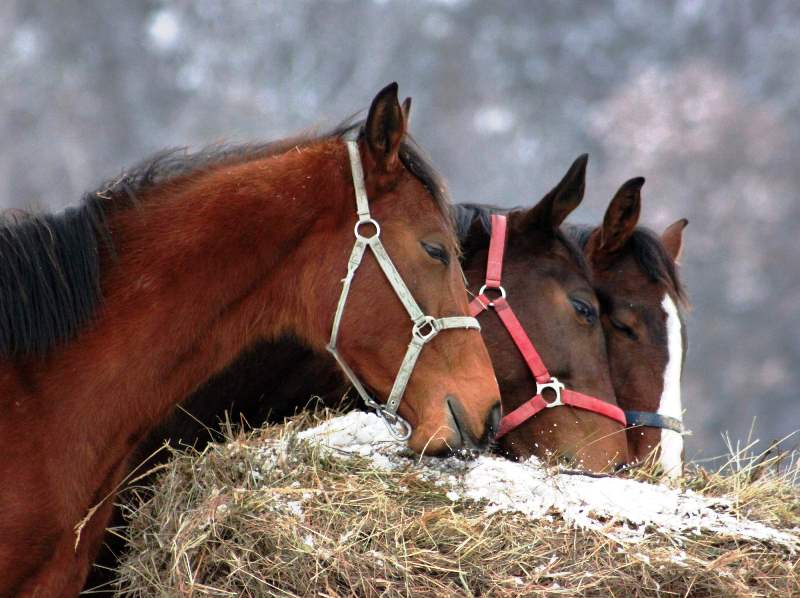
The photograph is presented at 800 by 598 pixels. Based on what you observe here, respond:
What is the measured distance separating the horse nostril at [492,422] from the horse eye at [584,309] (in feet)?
3.85

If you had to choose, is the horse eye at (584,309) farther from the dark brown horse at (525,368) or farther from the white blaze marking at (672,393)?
the white blaze marking at (672,393)

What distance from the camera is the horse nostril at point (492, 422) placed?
110 inches

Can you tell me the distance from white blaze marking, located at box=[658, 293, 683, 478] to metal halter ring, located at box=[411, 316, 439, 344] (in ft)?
4.66

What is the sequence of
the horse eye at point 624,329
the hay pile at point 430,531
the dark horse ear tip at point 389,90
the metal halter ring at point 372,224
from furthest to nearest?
the horse eye at point 624,329
the metal halter ring at point 372,224
the dark horse ear tip at point 389,90
the hay pile at point 430,531

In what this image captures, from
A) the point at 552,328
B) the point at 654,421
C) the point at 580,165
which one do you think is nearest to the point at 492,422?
the point at 552,328

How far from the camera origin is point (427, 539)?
269 centimetres

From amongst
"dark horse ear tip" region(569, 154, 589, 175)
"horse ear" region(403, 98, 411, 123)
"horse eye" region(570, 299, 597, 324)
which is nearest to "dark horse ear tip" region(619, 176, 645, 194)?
"dark horse ear tip" region(569, 154, 589, 175)

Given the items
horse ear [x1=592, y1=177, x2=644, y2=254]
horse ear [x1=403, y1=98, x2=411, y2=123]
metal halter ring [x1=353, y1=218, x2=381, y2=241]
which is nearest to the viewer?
metal halter ring [x1=353, y1=218, x2=381, y2=241]

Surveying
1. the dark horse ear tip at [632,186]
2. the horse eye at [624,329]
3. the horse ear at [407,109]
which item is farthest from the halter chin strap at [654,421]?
the horse ear at [407,109]

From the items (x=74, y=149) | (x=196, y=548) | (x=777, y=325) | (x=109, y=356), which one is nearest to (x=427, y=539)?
(x=196, y=548)

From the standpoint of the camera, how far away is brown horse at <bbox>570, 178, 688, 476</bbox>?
12.8 ft

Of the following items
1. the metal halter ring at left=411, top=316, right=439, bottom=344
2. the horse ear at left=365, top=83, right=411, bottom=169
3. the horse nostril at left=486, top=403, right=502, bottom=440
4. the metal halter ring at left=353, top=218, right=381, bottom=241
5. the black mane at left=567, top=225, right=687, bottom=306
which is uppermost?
the horse ear at left=365, top=83, right=411, bottom=169

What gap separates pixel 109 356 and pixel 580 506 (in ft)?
4.96

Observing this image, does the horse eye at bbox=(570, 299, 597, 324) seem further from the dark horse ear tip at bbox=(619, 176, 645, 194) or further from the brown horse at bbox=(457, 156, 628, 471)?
the dark horse ear tip at bbox=(619, 176, 645, 194)
